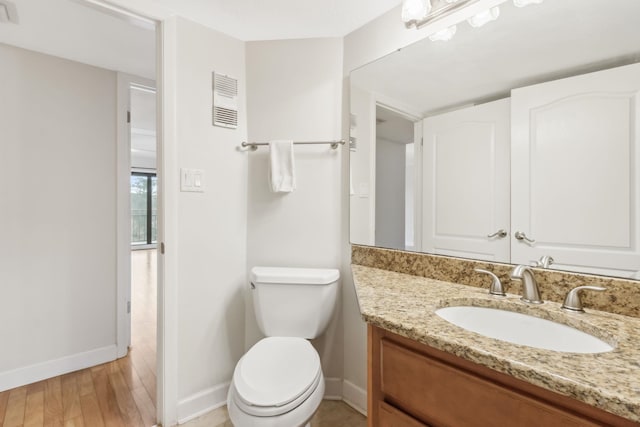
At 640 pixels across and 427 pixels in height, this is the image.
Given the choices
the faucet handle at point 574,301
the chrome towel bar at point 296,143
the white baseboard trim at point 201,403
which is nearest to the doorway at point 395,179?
the chrome towel bar at point 296,143

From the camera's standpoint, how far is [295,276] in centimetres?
154

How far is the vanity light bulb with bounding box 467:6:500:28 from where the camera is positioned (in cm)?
116

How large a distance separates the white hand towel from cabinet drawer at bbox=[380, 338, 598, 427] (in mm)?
1029

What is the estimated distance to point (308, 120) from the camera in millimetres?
1739

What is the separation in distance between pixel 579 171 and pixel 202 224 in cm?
161

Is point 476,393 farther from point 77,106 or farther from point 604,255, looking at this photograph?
point 77,106

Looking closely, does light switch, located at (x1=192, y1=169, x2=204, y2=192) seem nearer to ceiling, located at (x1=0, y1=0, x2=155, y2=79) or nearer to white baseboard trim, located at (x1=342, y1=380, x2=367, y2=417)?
ceiling, located at (x1=0, y1=0, x2=155, y2=79)

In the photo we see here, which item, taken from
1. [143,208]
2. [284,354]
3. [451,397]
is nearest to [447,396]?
[451,397]

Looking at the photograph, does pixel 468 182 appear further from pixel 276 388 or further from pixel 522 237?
pixel 276 388

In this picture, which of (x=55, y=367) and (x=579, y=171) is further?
(x=55, y=367)

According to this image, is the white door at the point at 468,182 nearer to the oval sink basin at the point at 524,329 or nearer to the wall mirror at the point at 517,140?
the wall mirror at the point at 517,140

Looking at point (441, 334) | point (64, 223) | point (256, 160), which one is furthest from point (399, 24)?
point (64, 223)

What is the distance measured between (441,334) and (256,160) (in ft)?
4.61

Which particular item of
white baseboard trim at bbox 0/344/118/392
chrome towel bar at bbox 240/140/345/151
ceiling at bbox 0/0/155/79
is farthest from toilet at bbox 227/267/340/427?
ceiling at bbox 0/0/155/79
